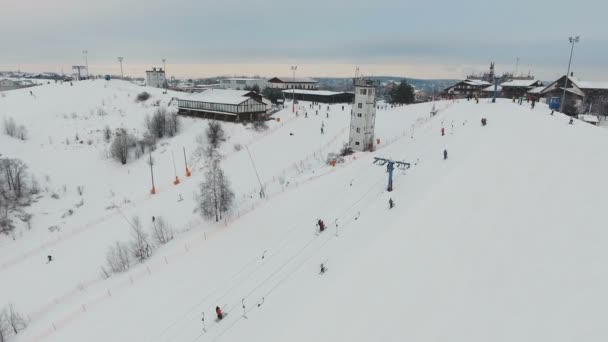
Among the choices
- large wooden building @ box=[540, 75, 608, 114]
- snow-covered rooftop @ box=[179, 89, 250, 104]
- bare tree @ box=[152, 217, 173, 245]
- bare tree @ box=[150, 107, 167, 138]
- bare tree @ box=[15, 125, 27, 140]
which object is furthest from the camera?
large wooden building @ box=[540, 75, 608, 114]

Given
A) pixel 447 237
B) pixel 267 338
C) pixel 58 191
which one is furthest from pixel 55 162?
pixel 447 237

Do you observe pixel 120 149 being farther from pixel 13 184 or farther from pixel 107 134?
pixel 13 184

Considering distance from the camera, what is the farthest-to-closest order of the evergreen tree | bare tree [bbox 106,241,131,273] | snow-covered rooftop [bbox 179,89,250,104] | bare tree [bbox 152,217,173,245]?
the evergreen tree
snow-covered rooftop [bbox 179,89,250,104]
bare tree [bbox 152,217,173,245]
bare tree [bbox 106,241,131,273]

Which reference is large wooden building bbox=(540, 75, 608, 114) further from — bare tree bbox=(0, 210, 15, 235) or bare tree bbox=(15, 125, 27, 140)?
bare tree bbox=(15, 125, 27, 140)

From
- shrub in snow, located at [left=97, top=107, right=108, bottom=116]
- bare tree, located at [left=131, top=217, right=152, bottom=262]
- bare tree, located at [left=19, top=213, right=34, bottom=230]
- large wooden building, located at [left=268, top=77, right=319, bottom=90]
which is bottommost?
bare tree, located at [left=19, top=213, right=34, bottom=230]

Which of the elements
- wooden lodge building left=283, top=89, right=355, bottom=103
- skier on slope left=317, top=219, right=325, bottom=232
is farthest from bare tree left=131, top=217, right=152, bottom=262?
wooden lodge building left=283, top=89, right=355, bottom=103

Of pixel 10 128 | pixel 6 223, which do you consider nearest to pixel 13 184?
pixel 6 223

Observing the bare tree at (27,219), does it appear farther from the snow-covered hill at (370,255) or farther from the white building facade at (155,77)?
the white building facade at (155,77)

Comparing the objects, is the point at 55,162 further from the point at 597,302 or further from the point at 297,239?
the point at 597,302
